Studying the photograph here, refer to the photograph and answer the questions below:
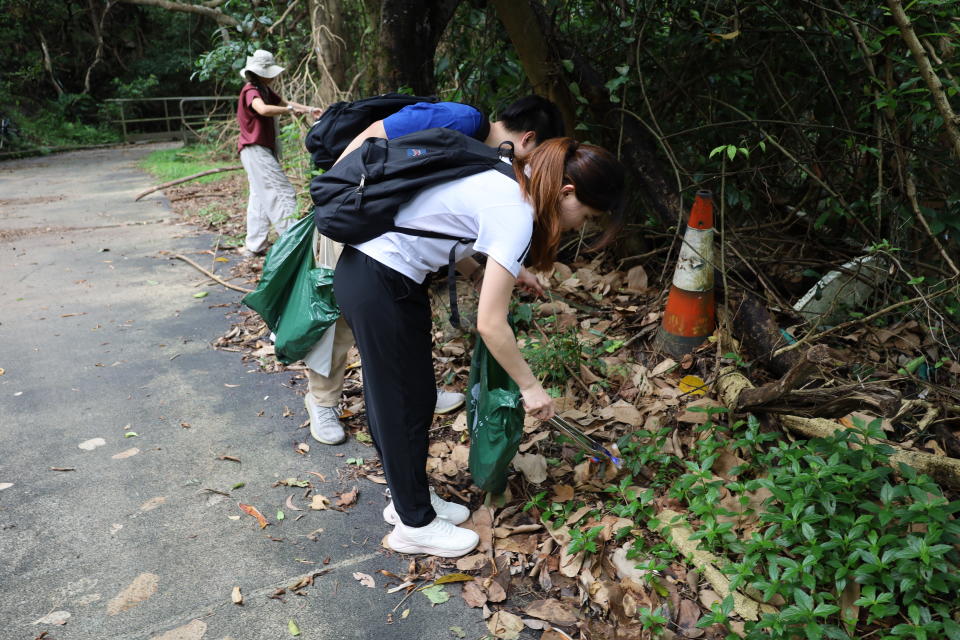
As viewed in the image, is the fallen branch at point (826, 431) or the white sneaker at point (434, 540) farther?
the white sneaker at point (434, 540)

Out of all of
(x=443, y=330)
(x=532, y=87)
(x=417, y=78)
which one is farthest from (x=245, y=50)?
(x=443, y=330)

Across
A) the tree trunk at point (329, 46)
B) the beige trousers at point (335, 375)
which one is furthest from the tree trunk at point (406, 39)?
the beige trousers at point (335, 375)

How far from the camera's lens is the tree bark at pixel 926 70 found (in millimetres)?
2945

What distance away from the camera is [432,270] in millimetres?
2494

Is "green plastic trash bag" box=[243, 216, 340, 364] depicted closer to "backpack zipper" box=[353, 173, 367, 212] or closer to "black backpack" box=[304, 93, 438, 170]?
"black backpack" box=[304, 93, 438, 170]

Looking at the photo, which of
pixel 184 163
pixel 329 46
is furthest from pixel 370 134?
pixel 184 163

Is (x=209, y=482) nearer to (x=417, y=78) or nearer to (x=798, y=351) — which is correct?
(x=798, y=351)

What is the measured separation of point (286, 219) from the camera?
656 centimetres

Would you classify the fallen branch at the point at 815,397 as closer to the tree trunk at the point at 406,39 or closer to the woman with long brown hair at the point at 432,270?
the woman with long brown hair at the point at 432,270

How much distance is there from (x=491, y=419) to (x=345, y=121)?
53.0 inches

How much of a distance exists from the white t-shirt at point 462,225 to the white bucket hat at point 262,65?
4490 millimetres

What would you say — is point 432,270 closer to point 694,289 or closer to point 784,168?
point 694,289

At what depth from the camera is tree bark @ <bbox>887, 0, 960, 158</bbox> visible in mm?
2945

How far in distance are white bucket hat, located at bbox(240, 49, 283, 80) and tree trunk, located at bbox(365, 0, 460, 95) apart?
138 centimetres
